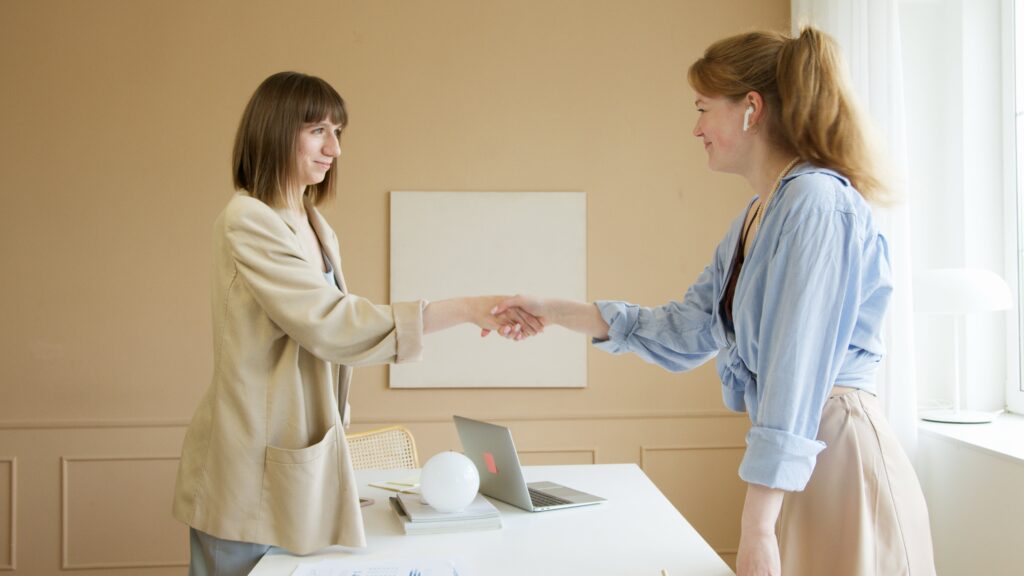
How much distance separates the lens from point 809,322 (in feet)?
4.09

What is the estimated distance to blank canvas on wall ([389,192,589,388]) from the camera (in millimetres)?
3795

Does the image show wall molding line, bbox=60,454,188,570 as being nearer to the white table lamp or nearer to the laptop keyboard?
the laptop keyboard

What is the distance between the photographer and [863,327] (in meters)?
1.38

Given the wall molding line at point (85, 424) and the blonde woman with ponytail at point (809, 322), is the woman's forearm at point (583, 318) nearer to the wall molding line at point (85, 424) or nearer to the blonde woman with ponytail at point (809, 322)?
the blonde woman with ponytail at point (809, 322)

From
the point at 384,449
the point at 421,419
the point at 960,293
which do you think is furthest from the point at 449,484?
the point at 421,419

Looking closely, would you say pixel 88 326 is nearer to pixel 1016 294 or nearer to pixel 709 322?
pixel 709 322

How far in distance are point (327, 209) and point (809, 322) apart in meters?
2.82

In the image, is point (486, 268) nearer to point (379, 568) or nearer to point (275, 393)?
point (275, 393)

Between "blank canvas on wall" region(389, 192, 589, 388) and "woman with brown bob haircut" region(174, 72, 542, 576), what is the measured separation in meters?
1.94

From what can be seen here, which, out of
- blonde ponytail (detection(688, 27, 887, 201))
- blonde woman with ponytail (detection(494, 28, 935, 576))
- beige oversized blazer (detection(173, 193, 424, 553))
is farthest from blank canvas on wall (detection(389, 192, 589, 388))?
blonde ponytail (detection(688, 27, 887, 201))

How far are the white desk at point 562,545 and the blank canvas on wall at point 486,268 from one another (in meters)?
1.70

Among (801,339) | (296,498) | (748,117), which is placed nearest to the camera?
(801,339)

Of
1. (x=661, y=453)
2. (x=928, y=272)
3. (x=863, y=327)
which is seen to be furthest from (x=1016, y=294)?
(x=863, y=327)

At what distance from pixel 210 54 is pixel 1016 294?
11.0ft
